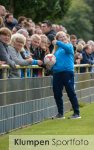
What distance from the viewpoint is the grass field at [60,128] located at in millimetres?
14531

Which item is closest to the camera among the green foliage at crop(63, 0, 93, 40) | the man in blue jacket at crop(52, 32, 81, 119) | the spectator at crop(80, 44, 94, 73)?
the man in blue jacket at crop(52, 32, 81, 119)

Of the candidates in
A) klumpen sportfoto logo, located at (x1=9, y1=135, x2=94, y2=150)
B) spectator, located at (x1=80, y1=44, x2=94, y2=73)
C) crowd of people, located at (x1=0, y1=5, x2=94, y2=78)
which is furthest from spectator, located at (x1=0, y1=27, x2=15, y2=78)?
spectator, located at (x1=80, y1=44, x2=94, y2=73)

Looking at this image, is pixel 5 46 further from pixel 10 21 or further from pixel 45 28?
pixel 45 28

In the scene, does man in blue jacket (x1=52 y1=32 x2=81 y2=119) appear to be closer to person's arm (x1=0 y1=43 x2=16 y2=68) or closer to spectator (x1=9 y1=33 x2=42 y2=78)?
spectator (x1=9 y1=33 x2=42 y2=78)

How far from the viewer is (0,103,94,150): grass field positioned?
572 inches

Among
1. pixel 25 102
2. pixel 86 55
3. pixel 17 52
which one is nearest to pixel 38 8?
pixel 86 55

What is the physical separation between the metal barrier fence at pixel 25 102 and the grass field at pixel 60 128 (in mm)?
259

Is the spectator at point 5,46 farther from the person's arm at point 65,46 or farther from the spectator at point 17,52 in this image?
the person's arm at point 65,46

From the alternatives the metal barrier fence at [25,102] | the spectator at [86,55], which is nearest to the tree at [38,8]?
the spectator at [86,55]

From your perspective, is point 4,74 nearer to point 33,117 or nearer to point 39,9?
point 33,117

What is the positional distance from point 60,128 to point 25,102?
1.57 meters

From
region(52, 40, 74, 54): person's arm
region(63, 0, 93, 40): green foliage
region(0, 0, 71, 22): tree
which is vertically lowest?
region(52, 40, 74, 54): person's arm

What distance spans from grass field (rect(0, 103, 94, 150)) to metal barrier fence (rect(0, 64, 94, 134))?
0.85 ft

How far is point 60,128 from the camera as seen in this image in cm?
1573
